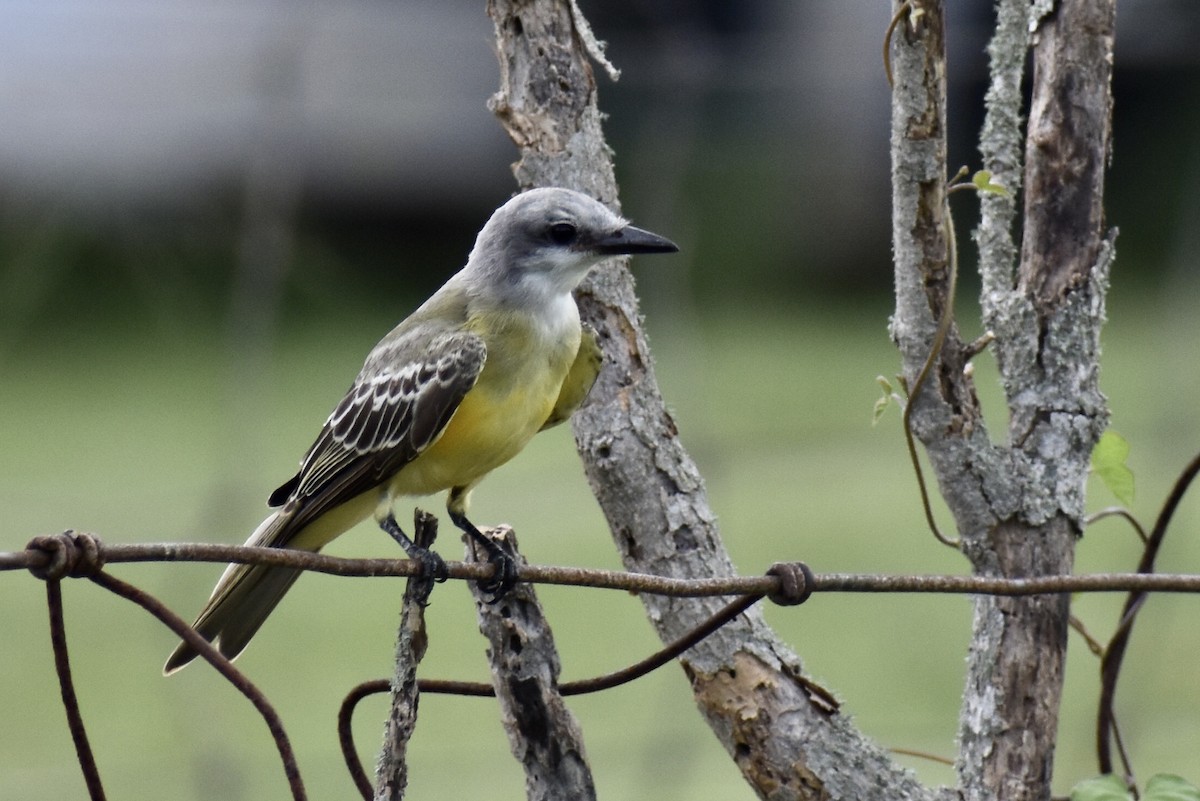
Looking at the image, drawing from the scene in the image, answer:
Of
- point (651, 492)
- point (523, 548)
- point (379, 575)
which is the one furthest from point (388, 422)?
point (523, 548)

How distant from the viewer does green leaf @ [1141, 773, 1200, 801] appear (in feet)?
6.75

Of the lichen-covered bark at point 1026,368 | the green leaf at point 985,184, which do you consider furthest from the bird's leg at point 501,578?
the green leaf at point 985,184

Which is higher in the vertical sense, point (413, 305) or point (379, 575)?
point (413, 305)

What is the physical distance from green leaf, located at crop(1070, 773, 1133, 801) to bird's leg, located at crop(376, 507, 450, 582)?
0.93 meters

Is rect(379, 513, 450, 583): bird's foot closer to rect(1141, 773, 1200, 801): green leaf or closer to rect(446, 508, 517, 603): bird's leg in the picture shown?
rect(446, 508, 517, 603): bird's leg

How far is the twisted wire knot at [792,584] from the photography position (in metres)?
1.81

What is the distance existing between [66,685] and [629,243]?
1.35 meters

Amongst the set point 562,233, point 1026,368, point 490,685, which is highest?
point 562,233

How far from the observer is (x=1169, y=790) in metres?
2.07

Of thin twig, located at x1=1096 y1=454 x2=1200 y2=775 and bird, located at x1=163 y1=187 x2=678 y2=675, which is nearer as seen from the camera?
thin twig, located at x1=1096 y1=454 x2=1200 y2=775

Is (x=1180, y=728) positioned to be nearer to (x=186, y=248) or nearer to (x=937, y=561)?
(x=937, y=561)

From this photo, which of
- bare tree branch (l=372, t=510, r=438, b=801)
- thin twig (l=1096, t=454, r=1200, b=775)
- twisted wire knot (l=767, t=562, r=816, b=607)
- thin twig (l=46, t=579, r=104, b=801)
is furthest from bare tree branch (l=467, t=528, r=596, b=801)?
thin twig (l=1096, t=454, r=1200, b=775)

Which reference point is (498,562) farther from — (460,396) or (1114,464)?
(1114,464)

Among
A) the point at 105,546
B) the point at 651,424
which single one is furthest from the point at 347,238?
the point at 105,546
